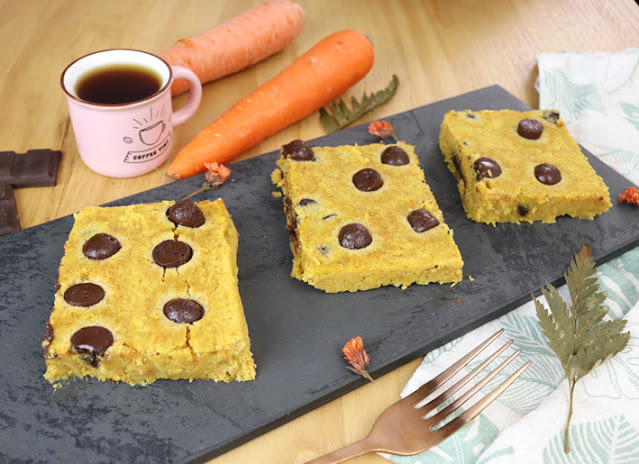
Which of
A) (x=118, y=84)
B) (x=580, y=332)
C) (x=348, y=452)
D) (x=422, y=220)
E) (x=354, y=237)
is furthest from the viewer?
(x=118, y=84)

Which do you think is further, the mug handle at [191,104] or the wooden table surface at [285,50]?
the wooden table surface at [285,50]

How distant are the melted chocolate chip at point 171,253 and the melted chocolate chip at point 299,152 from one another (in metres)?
0.87

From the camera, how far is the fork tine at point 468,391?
255cm

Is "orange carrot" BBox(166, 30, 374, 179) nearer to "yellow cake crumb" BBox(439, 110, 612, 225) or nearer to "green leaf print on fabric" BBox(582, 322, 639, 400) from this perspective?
"yellow cake crumb" BBox(439, 110, 612, 225)

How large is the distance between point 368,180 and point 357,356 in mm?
984

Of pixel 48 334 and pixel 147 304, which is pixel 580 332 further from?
pixel 48 334

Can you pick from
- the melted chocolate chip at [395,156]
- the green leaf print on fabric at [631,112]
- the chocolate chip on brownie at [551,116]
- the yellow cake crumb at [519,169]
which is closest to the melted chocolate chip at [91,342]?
the melted chocolate chip at [395,156]

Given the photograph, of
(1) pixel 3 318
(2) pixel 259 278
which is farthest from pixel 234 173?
(1) pixel 3 318

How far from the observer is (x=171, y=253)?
2803 millimetres

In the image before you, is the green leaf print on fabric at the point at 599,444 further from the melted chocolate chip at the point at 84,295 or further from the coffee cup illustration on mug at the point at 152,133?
the coffee cup illustration on mug at the point at 152,133

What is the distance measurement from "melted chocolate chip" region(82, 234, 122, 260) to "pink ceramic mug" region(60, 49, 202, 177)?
0.70 m

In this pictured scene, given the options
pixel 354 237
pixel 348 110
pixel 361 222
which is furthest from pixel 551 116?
pixel 354 237

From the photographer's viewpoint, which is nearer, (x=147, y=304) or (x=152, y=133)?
(x=147, y=304)

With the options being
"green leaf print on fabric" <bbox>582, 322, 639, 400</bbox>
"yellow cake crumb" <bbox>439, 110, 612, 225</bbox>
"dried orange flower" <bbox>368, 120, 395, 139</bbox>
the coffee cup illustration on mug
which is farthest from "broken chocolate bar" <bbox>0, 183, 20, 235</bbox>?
"green leaf print on fabric" <bbox>582, 322, 639, 400</bbox>
